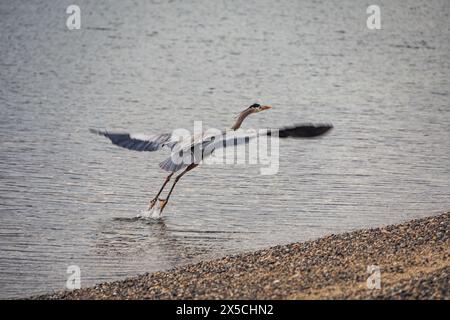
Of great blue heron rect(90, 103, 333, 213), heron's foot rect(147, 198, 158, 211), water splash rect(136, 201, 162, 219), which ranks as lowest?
water splash rect(136, 201, 162, 219)

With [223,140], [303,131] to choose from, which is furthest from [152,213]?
[303,131]

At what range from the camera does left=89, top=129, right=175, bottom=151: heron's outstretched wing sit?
1390 cm

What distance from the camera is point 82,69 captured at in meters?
29.5

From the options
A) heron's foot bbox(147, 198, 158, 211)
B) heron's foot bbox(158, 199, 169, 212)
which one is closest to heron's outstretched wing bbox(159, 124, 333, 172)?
heron's foot bbox(158, 199, 169, 212)

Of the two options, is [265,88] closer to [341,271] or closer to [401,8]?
[341,271]

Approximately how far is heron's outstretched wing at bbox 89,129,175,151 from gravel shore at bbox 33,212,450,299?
303 cm

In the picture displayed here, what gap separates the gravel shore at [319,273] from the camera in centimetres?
959

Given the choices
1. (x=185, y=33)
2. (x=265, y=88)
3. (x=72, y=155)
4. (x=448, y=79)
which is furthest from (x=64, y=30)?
(x=72, y=155)

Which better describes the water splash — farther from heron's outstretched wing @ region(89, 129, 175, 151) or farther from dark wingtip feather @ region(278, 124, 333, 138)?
dark wingtip feather @ region(278, 124, 333, 138)

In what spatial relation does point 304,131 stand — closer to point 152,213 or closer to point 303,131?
point 303,131

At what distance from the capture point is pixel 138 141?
14.0m

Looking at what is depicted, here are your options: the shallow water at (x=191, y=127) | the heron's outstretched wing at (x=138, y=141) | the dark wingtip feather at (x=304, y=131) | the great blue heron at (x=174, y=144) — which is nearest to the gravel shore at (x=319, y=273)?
the shallow water at (x=191, y=127)

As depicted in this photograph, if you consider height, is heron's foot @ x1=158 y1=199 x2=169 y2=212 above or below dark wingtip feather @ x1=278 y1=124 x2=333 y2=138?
below

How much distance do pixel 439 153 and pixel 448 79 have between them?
11444 mm
